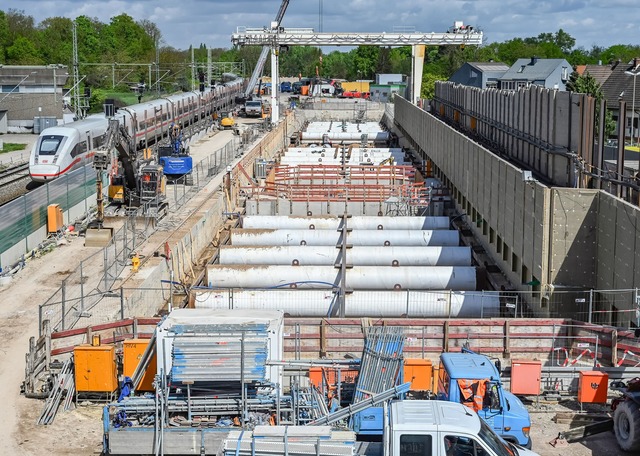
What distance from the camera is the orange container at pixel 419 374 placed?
2180cm

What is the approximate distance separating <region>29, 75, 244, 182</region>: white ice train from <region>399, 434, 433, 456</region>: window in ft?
100

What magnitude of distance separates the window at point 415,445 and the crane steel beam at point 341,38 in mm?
70014

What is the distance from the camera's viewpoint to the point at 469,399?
18203mm

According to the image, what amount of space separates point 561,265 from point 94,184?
86.5ft

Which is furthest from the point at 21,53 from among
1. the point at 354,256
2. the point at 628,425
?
the point at 628,425

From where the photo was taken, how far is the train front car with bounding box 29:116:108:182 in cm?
4988

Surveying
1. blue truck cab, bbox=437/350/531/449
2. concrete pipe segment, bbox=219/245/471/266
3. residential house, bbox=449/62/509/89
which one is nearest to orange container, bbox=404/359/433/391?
blue truck cab, bbox=437/350/531/449

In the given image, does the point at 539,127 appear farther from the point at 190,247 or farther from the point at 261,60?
the point at 261,60

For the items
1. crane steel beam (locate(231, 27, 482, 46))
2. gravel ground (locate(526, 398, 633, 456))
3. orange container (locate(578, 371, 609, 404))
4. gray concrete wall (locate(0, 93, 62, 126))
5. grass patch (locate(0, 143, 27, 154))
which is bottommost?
gravel ground (locate(526, 398, 633, 456))

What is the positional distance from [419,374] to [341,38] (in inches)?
2531

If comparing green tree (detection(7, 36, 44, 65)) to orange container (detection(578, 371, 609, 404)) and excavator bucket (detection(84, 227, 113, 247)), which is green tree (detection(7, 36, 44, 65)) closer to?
excavator bucket (detection(84, 227, 113, 247))

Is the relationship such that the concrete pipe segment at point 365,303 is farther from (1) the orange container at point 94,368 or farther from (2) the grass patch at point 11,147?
(2) the grass patch at point 11,147

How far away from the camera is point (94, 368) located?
22.5 m

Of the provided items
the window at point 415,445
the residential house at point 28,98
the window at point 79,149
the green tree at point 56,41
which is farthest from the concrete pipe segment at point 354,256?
the green tree at point 56,41
